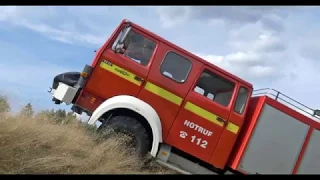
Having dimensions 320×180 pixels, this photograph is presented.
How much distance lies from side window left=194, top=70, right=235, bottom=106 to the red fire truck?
19 millimetres

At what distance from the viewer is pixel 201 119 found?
7719 mm

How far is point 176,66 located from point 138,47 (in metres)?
0.78

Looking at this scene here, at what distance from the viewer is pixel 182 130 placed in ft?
Answer: 25.3

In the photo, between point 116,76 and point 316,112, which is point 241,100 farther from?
point 116,76

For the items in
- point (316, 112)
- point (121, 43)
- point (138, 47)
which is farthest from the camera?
point (316, 112)

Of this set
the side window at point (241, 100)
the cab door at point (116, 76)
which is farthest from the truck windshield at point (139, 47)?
the side window at point (241, 100)

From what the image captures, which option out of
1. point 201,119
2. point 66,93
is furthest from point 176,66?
point 66,93

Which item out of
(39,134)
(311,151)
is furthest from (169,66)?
(311,151)

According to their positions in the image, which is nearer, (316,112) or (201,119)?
(201,119)

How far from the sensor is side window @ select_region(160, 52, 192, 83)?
7750 millimetres

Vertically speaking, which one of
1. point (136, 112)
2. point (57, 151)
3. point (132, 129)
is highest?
point (136, 112)

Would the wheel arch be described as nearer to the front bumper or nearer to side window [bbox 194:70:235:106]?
the front bumper

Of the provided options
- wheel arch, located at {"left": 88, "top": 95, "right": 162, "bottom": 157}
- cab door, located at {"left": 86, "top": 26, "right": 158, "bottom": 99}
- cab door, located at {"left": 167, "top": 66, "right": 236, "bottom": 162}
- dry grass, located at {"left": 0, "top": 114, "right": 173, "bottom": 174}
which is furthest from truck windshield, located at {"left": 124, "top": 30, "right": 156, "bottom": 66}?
dry grass, located at {"left": 0, "top": 114, "right": 173, "bottom": 174}

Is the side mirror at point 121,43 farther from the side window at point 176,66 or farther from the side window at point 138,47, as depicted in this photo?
the side window at point 176,66
